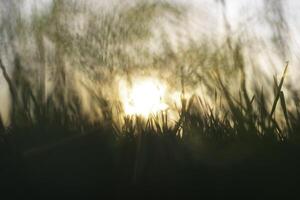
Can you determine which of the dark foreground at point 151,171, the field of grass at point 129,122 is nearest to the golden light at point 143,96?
the field of grass at point 129,122

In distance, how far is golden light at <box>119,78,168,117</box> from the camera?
0.80 m

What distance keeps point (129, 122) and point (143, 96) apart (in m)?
0.12

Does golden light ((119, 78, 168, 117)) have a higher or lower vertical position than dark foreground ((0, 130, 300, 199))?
higher

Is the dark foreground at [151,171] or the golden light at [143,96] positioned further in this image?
the golden light at [143,96]

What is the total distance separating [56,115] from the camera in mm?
738

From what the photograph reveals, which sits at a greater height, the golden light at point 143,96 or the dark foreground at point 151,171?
the golden light at point 143,96

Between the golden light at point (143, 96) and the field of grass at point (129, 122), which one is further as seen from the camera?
the golden light at point (143, 96)

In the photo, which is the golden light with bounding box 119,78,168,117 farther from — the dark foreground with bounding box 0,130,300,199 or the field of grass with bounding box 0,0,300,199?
the dark foreground with bounding box 0,130,300,199

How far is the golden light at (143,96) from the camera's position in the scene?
2.62 feet

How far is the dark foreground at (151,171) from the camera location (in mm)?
471

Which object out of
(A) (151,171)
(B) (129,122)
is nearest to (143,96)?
(B) (129,122)

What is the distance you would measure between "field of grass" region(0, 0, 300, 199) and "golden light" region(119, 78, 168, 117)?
23mm

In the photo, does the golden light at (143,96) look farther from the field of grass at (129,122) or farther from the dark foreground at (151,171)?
the dark foreground at (151,171)

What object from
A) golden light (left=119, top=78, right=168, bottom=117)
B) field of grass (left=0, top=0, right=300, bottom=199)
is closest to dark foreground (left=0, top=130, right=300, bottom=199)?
field of grass (left=0, top=0, right=300, bottom=199)
